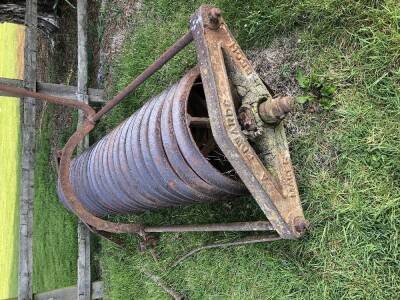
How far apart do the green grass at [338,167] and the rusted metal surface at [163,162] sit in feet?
1.92

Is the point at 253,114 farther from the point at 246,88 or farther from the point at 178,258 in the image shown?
the point at 178,258

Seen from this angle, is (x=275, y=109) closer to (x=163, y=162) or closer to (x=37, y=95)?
(x=163, y=162)

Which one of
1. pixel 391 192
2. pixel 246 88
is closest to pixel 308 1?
pixel 246 88

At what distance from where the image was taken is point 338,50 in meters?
3.08

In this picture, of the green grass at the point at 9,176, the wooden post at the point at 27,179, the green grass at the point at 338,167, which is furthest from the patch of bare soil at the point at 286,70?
the green grass at the point at 9,176

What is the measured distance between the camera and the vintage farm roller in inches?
97.5

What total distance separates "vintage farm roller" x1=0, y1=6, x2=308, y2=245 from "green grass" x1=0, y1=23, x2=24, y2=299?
17.9 ft

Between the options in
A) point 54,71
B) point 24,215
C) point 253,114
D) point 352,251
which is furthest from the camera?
point 54,71

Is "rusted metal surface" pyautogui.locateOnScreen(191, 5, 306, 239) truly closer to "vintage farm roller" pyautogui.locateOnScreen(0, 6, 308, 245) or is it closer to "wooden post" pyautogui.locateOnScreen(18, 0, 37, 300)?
"vintage farm roller" pyautogui.locateOnScreen(0, 6, 308, 245)


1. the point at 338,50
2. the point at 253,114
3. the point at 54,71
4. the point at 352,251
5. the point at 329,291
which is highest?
the point at 54,71

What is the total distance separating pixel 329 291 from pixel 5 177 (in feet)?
24.0

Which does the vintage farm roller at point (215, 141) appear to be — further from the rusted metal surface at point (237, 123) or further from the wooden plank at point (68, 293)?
the wooden plank at point (68, 293)

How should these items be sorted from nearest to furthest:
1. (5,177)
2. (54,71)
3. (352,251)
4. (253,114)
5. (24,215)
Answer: (253,114) → (352,251) → (24,215) → (54,71) → (5,177)

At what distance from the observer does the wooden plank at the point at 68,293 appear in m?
4.82
